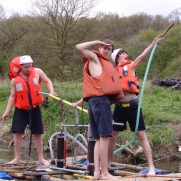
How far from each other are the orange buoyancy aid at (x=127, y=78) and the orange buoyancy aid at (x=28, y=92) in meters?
1.33

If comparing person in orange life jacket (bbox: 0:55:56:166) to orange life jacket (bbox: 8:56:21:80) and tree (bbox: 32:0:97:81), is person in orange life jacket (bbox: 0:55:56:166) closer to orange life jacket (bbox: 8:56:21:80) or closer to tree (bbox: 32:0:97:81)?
orange life jacket (bbox: 8:56:21:80)

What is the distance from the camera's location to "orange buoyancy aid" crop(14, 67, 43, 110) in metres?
6.22

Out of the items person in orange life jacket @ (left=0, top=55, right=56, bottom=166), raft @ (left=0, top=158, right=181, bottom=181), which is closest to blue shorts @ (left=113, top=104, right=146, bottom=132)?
raft @ (left=0, top=158, right=181, bottom=181)

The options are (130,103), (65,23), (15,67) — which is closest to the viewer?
(130,103)

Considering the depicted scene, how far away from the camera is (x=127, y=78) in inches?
221

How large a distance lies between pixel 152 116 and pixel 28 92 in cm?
518

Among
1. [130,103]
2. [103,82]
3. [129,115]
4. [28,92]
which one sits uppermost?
[103,82]

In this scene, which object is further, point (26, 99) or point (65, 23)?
point (65, 23)

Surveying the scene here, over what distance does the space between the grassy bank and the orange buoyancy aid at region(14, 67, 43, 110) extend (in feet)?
5.79

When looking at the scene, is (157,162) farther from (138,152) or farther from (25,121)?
(25,121)

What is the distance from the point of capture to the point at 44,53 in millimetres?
23531

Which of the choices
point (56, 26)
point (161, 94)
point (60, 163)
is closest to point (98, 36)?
point (56, 26)

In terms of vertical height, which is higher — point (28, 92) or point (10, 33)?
point (10, 33)

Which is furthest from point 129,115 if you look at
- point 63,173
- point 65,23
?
point 65,23
